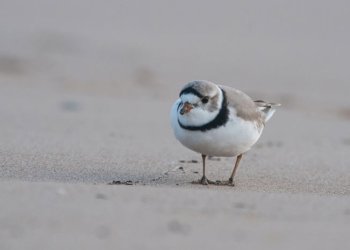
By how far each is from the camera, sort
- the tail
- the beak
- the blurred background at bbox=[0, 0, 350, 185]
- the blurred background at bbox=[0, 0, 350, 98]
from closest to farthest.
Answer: the beak
the tail
the blurred background at bbox=[0, 0, 350, 185]
the blurred background at bbox=[0, 0, 350, 98]

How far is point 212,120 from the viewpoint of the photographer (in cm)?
545

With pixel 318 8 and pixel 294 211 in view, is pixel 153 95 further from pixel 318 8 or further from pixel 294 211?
pixel 294 211

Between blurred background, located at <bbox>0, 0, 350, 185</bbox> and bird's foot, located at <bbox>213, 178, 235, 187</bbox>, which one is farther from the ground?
bird's foot, located at <bbox>213, 178, 235, 187</bbox>

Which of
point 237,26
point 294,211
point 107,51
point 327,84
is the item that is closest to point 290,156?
point 294,211

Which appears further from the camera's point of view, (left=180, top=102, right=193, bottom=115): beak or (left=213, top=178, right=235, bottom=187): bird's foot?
(left=213, top=178, right=235, bottom=187): bird's foot

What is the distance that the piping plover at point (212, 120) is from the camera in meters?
5.43

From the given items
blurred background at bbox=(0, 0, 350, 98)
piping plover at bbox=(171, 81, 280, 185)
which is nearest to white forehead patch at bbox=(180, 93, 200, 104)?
piping plover at bbox=(171, 81, 280, 185)

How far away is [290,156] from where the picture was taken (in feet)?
23.6

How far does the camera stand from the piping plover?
5.43 metres

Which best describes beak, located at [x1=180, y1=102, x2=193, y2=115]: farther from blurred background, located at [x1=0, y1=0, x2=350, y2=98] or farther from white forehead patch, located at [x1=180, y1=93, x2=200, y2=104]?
blurred background, located at [x1=0, y1=0, x2=350, y2=98]

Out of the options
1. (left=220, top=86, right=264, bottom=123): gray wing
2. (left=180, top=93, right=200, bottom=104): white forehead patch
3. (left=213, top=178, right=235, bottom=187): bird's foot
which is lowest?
(left=213, top=178, right=235, bottom=187): bird's foot

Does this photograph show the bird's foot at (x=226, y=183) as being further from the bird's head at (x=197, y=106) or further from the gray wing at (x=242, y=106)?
the bird's head at (x=197, y=106)

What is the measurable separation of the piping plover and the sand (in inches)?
11.5

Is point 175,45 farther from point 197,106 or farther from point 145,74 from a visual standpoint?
point 197,106
